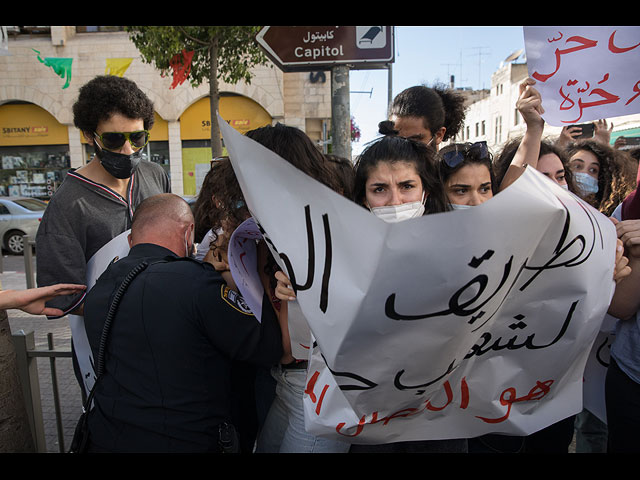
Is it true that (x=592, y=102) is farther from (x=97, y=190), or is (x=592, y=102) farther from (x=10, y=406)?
(x=10, y=406)

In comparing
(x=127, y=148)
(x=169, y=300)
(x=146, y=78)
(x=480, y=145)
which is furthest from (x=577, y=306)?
(x=146, y=78)

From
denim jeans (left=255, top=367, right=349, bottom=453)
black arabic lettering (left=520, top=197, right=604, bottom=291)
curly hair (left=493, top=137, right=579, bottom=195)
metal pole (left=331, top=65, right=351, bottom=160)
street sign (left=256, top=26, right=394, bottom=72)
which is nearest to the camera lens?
black arabic lettering (left=520, top=197, right=604, bottom=291)

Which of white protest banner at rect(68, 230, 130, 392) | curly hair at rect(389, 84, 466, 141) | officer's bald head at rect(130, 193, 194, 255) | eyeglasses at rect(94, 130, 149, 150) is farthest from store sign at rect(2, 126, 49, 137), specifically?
officer's bald head at rect(130, 193, 194, 255)

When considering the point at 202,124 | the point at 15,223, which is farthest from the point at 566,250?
the point at 202,124

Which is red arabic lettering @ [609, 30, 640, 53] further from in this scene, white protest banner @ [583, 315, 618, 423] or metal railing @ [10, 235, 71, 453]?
metal railing @ [10, 235, 71, 453]

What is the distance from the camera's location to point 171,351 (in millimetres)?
1475

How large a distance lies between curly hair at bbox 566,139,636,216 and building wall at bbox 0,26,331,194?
47.9 feet

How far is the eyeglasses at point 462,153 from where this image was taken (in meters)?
2.06

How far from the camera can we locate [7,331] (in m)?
2.18

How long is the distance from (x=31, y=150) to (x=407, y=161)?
2127 centimetres

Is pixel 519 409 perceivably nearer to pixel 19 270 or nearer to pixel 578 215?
pixel 578 215

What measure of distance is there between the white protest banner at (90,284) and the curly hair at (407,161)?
42.9 inches

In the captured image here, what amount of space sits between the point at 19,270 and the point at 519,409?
10614mm

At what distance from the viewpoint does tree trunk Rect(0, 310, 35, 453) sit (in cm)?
211
